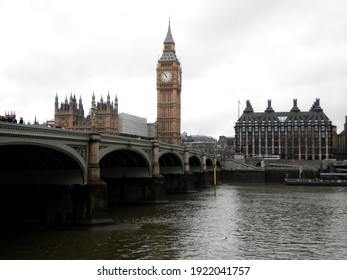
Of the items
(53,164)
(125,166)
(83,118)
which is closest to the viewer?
(53,164)

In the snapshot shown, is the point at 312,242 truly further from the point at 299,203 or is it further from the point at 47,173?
the point at 299,203

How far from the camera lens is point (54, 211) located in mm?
28938

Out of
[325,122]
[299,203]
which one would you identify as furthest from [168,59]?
[299,203]

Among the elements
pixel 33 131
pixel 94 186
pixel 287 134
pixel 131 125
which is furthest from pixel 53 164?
pixel 287 134

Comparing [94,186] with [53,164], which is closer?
[94,186]

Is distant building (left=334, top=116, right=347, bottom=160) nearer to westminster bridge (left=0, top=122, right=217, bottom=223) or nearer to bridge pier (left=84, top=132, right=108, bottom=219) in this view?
westminster bridge (left=0, top=122, right=217, bottom=223)

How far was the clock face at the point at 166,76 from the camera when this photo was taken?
14931 cm

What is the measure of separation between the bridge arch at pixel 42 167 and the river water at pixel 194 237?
13.5 ft

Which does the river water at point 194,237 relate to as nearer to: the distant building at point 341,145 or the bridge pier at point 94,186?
the bridge pier at point 94,186

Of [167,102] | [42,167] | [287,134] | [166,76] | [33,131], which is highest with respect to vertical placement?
[166,76]

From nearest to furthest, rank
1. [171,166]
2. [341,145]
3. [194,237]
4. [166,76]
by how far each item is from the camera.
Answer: [194,237], [171,166], [166,76], [341,145]

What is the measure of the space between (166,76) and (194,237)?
127505mm

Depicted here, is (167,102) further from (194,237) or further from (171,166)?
(194,237)

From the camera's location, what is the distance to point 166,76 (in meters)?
150
